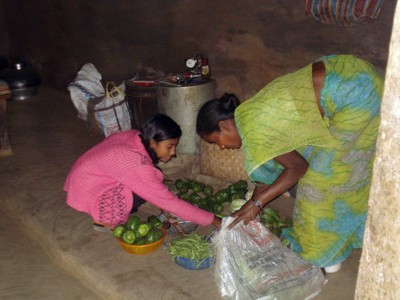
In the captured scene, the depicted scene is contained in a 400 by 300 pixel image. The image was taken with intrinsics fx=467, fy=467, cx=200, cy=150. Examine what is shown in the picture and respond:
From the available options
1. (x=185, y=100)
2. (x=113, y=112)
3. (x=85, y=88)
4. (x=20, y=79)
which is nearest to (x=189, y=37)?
(x=185, y=100)

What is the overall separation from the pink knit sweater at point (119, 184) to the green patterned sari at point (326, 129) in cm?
77

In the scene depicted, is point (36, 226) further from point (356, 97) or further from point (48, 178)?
point (356, 97)

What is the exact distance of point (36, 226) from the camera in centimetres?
403

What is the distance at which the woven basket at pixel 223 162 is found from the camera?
4559 mm

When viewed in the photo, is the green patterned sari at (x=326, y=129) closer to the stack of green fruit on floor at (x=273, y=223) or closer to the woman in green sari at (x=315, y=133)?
the woman in green sari at (x=315, y=133)

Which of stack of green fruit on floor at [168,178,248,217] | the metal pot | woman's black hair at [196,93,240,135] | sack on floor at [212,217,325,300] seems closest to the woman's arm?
sack on floor at [212,217,325,300]

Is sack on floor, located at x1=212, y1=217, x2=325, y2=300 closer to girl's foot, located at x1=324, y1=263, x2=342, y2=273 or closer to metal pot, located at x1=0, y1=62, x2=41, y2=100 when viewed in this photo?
girl's foot, located at x1=324, y1=263, x2=342, y2=273

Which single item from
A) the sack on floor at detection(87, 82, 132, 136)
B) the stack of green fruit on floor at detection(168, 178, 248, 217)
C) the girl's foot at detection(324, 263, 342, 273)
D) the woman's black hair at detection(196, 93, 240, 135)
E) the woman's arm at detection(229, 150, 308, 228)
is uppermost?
the woman's black hair at detection(196, 93, 240, 135)

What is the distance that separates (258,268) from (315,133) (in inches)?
34.0

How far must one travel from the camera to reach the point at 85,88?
6.31m

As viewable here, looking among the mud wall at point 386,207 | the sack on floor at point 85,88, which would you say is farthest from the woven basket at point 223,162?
the mud wall at point 386,207

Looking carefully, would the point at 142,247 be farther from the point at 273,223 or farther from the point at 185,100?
the point at 185,100

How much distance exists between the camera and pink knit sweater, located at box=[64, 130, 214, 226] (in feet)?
10.5

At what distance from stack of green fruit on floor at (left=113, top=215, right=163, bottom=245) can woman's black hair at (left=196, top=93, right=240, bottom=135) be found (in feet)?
3.20
